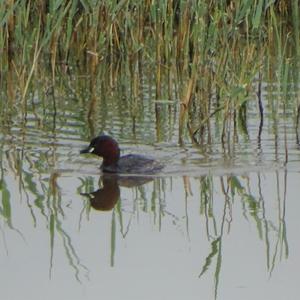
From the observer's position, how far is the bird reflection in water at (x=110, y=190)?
791cm

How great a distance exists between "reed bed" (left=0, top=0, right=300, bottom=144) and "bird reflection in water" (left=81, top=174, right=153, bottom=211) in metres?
0.84

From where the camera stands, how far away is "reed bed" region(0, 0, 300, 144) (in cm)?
975

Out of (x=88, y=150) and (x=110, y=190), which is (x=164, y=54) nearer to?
(x=88, y=150)

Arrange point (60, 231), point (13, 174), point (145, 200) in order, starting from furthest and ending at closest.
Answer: point (13, 174), point (145, 200), point (60, 231)

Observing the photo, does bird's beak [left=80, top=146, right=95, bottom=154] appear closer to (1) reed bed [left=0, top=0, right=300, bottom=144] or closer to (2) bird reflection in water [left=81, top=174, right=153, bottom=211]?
(2) bird reflection in water [left=81, top=174, right=153, bottom=211]

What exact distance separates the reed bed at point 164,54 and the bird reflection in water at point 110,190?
2.77ft

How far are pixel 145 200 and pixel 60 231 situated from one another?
40.0 inches

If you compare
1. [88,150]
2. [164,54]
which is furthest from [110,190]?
[164,54]

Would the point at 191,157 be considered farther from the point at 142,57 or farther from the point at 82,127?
the point at 142,57

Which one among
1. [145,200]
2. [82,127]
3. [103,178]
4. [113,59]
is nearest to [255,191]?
[145,200]

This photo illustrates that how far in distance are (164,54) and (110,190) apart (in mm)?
3441

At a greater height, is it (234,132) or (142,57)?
(142,57)

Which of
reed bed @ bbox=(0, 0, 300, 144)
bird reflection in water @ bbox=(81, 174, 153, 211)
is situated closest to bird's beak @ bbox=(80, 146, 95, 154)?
bird reflection in water @ bbox=(81, 174, 153, 211)

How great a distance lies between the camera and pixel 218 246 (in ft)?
22.2
